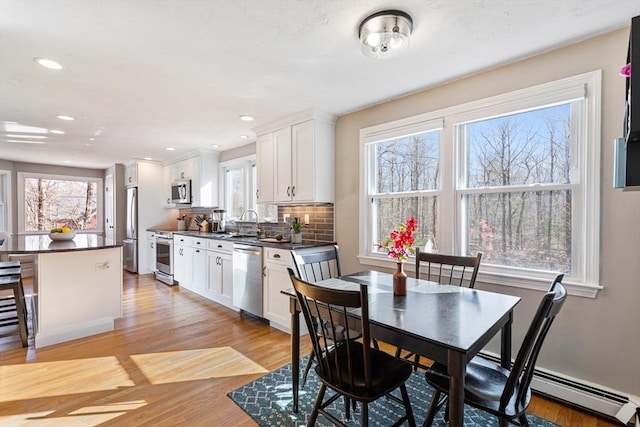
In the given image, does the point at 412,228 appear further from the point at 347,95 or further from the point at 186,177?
the point at 186,177

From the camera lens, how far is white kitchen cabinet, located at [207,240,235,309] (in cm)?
398

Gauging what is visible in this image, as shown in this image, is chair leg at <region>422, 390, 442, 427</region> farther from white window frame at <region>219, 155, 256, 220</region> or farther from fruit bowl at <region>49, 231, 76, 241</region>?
fruit bowl at <region>49, 231, 76, 241</region>

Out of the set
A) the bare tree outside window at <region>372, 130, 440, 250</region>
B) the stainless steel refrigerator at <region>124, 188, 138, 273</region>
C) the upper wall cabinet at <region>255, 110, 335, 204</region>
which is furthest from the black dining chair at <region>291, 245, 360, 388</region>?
the stainless steel refrigerator at <region>124, 188, 138, 273</region>

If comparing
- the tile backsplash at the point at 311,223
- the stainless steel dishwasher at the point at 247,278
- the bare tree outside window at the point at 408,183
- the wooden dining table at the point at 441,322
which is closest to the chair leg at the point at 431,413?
the wooden dining table at the point at 441,322

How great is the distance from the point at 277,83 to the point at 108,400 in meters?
2.61

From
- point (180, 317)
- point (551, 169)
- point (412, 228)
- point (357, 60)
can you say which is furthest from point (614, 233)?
point (180, 317)

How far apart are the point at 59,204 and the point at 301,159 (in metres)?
6.44

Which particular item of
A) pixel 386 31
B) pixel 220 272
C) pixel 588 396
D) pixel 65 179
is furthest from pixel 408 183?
pixel 65 179

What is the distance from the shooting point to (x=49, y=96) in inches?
111

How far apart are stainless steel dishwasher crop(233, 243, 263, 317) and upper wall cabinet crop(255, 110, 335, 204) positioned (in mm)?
684

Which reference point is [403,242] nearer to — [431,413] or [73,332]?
[431,413]

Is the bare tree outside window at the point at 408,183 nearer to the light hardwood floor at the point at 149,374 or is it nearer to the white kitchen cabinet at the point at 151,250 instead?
the light hardwood floor at the point at 149,374

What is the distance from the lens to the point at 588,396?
6.33 feet

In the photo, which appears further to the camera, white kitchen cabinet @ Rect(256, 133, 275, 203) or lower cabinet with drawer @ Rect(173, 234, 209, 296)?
lower cabinet with drawer @ Rect(173, 234, 209, 296)
